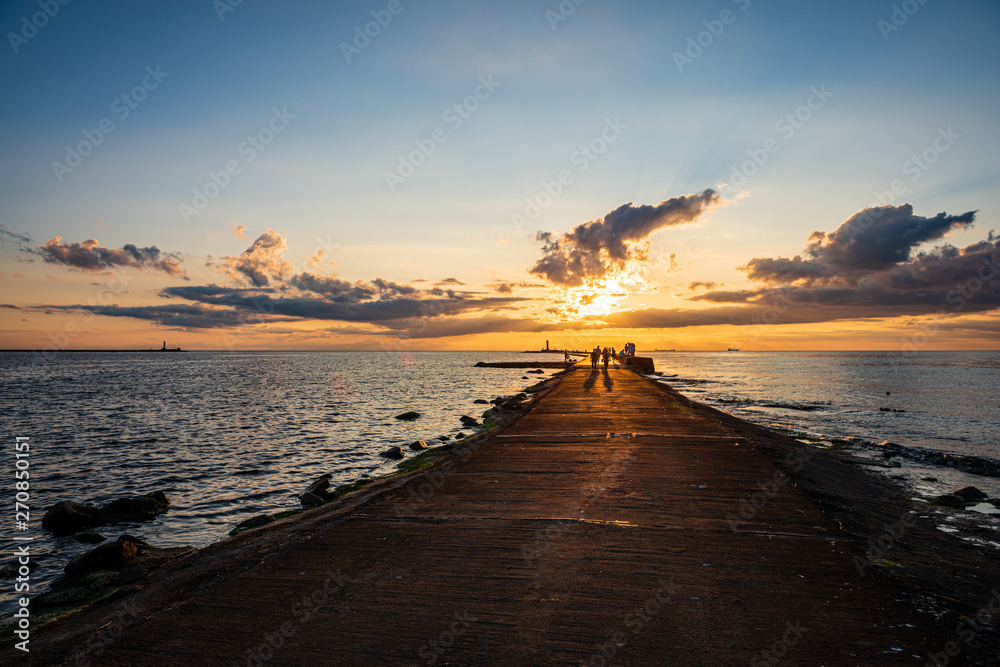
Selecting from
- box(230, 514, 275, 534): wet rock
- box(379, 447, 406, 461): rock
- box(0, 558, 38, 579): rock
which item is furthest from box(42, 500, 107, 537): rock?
box(379, 447, 406, 461): rock

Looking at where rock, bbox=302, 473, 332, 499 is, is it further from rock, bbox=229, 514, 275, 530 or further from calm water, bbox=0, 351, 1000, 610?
rock, bbox=229, 514, 275, 530

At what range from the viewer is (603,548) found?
5520 millimetres

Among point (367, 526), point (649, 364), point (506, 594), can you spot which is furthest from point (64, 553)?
point (649, 364)

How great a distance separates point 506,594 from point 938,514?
1012cm

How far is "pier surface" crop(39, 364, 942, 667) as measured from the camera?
3662 mm

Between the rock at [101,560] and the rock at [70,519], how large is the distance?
3.36 metres

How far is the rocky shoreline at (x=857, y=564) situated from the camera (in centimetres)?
426

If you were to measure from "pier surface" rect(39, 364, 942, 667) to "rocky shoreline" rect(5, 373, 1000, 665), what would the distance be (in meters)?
0.28

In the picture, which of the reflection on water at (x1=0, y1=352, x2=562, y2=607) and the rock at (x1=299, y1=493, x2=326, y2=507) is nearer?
the rock at (x1=299, y1=493, x2=326, y2=507)

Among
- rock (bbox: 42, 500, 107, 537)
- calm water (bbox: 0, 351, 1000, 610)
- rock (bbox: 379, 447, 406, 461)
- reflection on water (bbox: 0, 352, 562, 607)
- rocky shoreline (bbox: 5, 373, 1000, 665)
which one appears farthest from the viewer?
rock (bbox: 379, 447, 406, 461)

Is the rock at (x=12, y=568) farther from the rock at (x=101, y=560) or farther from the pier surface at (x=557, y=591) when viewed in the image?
the pier surface at (x=557, y=591)

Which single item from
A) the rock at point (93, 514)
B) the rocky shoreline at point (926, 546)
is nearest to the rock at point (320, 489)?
the rock at point (93, 514)

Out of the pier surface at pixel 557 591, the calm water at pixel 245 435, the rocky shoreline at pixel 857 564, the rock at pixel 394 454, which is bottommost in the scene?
the calm water at pixel 245 435

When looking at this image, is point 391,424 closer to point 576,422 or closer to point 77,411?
point 576,422
